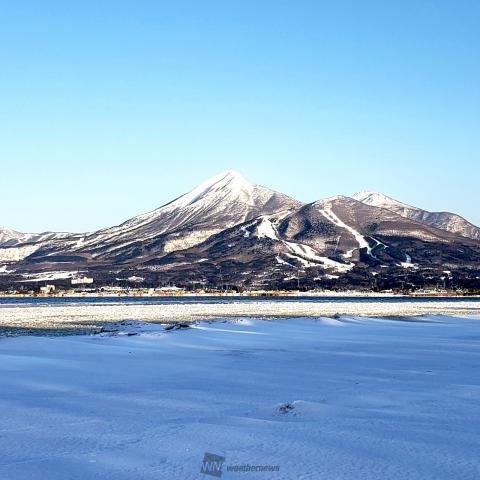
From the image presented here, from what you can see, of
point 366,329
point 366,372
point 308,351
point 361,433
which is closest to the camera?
point 361,433

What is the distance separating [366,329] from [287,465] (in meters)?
35.0

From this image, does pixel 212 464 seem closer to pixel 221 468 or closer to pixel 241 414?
pixel 221 468

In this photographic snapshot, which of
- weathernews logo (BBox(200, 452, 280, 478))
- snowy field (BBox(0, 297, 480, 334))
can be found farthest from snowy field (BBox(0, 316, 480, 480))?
snowy field (BBox(0, 297, 480, 334))

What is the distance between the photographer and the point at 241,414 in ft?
46.0

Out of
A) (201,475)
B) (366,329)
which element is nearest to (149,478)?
(201,475)

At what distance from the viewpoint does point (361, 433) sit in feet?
39.8

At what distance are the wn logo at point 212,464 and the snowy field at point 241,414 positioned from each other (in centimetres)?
9

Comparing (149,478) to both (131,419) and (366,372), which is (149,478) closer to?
(131,419)

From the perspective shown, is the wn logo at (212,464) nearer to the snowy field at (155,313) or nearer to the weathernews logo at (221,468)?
the weathernews logo at (221,468)

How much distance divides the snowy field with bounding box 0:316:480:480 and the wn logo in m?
0.09

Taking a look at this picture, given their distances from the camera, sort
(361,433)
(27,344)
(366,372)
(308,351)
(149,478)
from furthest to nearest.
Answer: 1. (27,344)
2. (308,351)
3. (366,372)
4. (361,433)
5. (149,478)

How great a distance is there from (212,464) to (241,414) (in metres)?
3.83

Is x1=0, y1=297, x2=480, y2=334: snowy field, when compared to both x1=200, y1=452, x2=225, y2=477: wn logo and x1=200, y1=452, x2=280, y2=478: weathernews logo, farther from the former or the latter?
x1=200, y1=452, x2=280, y2=478: weathernews logo

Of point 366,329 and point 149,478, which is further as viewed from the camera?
point 366,329
